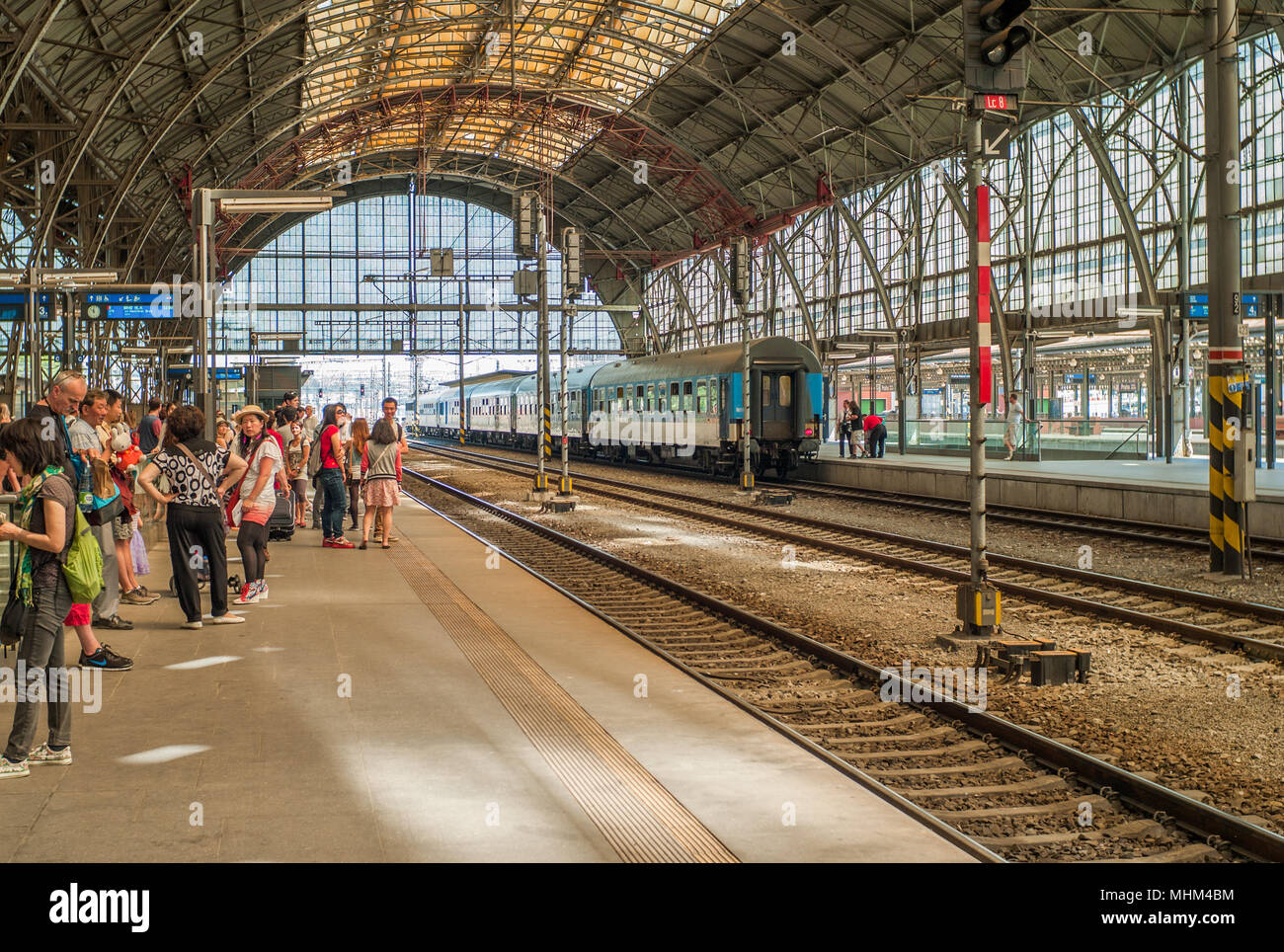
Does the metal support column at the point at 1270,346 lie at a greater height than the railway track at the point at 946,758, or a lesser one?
greater

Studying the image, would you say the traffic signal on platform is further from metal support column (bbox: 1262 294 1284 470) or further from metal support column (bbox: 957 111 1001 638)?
metal support column (bbox: 1262 294 1284 470)

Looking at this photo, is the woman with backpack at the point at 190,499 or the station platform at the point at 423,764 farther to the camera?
the woman with backpack at the point at 190,499

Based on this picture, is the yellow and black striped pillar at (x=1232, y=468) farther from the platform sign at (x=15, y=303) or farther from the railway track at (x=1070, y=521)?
the platform sign at (x=15, y=303)

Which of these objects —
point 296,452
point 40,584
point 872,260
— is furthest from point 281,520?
point 872,260

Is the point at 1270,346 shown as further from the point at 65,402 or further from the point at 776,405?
the point at 65,402

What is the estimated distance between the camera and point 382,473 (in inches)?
653

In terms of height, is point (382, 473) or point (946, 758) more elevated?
point (382, 473)

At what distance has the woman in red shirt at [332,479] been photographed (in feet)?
53.3

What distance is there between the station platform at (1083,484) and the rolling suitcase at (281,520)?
13467 mm

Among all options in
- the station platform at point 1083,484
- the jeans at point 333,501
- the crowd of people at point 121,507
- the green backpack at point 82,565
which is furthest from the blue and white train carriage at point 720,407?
the green backpack at point 82,565

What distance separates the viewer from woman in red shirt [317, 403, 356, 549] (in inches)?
639

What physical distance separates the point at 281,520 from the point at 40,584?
10760 mm

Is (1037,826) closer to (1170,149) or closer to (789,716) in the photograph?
(789,716)
